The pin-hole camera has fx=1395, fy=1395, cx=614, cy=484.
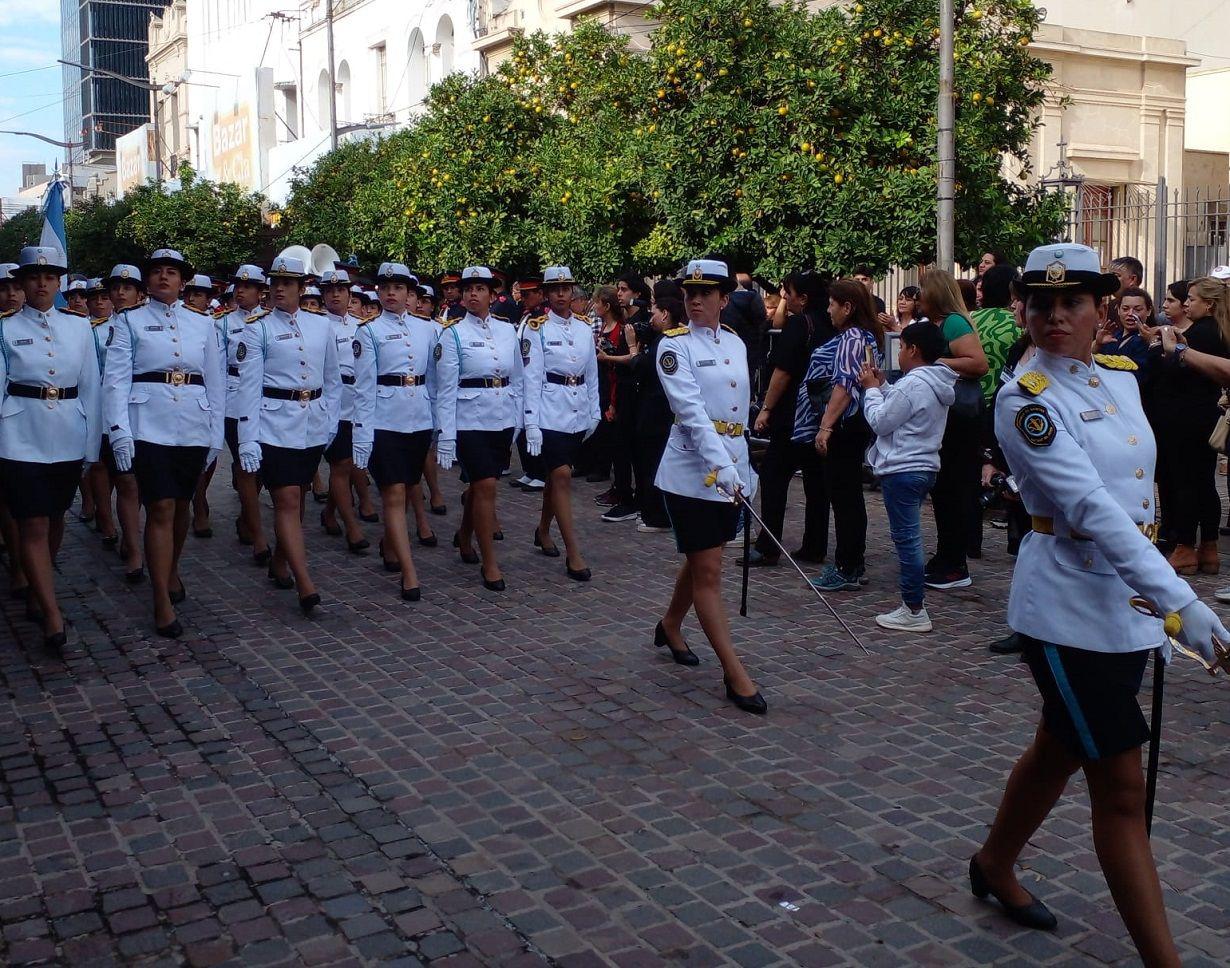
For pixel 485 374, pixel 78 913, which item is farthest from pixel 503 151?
pixel 78 913

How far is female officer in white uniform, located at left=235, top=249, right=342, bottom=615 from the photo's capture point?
854 cm

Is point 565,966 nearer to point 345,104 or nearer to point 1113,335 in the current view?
point 1113,335

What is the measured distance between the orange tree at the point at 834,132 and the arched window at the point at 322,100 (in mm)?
37278

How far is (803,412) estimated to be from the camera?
9.43 m

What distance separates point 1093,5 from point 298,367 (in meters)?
26.4

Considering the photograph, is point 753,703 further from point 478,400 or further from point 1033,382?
point 478,400

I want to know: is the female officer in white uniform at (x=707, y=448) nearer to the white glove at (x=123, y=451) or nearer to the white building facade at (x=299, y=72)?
the white glove at (x=123, y=451)

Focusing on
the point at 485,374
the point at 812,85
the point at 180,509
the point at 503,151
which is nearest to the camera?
the point at 180,509

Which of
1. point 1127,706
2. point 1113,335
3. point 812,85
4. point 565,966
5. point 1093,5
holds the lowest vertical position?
point 565,966

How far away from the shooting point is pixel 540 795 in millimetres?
5312

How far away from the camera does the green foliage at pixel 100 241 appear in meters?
50.5

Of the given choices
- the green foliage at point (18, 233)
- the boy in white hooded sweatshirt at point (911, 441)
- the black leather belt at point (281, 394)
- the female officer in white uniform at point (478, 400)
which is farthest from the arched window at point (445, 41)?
the boy in white hooded sweatshirt at point (911, 441)

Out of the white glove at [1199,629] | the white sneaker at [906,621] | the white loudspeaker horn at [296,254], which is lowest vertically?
the white sneaker at [906,621]

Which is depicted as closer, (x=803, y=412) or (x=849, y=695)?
(x=849, y=695)
